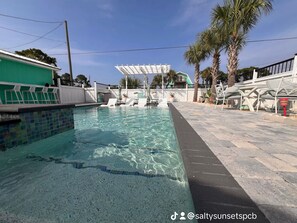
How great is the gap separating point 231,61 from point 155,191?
8628 millimetres

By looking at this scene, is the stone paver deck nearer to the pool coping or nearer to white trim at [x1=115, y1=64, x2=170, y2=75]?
the pool coping

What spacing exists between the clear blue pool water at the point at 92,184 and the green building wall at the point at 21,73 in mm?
6999

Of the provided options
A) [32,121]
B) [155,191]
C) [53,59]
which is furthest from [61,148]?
[53,59]

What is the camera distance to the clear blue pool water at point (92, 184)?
45.4 inches

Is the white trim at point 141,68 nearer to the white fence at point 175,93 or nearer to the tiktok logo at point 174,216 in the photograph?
the white fence at point 175,93

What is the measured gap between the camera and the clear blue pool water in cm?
115

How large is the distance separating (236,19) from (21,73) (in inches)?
462

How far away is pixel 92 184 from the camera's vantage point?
1.57 m

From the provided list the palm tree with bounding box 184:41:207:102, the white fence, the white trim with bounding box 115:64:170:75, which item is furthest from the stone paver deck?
the white fence

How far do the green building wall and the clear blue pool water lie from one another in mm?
6999

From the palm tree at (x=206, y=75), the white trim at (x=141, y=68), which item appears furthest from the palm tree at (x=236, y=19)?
the palm tree at (x=206, y=75)

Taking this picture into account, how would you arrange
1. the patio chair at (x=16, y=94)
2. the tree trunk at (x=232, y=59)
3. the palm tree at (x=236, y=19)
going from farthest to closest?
the tree trunk at (x=232, y=59) → the patio chair at (x=16, y=94) → the palm tree at (x=236, y=19)

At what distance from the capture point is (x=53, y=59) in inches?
779

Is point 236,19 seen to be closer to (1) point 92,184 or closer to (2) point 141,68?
(1) point 92,184
